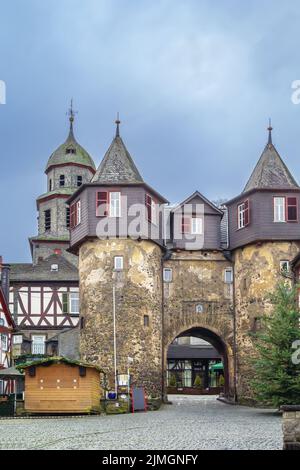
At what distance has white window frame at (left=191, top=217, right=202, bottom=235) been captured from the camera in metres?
52.9

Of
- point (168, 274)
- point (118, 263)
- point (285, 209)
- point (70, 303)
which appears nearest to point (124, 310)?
point (118, 263)

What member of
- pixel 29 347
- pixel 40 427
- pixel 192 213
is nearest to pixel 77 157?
pixel 29 347

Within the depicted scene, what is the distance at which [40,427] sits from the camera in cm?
3073

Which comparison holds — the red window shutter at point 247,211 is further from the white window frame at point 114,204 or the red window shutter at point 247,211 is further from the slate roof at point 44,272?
the slate roof at point 44,272

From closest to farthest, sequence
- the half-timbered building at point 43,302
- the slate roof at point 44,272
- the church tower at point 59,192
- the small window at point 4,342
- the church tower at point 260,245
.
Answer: the church tower at point 260,245, the small window at point 4,342, the half-timbered building at point 43,302, the slate roof at point 44,272, the church tower at point 59,192

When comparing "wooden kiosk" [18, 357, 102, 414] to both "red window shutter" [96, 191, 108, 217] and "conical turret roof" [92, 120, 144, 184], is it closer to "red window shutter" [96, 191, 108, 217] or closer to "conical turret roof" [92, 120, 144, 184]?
"red window shutter" [96, 191, 108, 217]

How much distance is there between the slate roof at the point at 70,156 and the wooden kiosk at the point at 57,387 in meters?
52.5

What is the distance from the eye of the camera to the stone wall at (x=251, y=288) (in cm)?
4991

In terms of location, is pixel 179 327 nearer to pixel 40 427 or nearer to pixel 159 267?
pixel 159 267

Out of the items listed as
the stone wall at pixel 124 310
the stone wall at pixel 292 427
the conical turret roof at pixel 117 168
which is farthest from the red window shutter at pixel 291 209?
the stone wall at pixel 292 427

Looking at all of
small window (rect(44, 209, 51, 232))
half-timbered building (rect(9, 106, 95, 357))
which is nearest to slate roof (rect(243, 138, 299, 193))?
half-timbered building (rect(9, 106, 95, 357))

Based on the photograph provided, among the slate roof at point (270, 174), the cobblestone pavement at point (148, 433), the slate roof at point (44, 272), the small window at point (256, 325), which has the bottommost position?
the cobblestone pavement at point (148, 433)

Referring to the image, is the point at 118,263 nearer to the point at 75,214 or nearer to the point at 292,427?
the point at 75,214

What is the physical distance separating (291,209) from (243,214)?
9.38 ft
